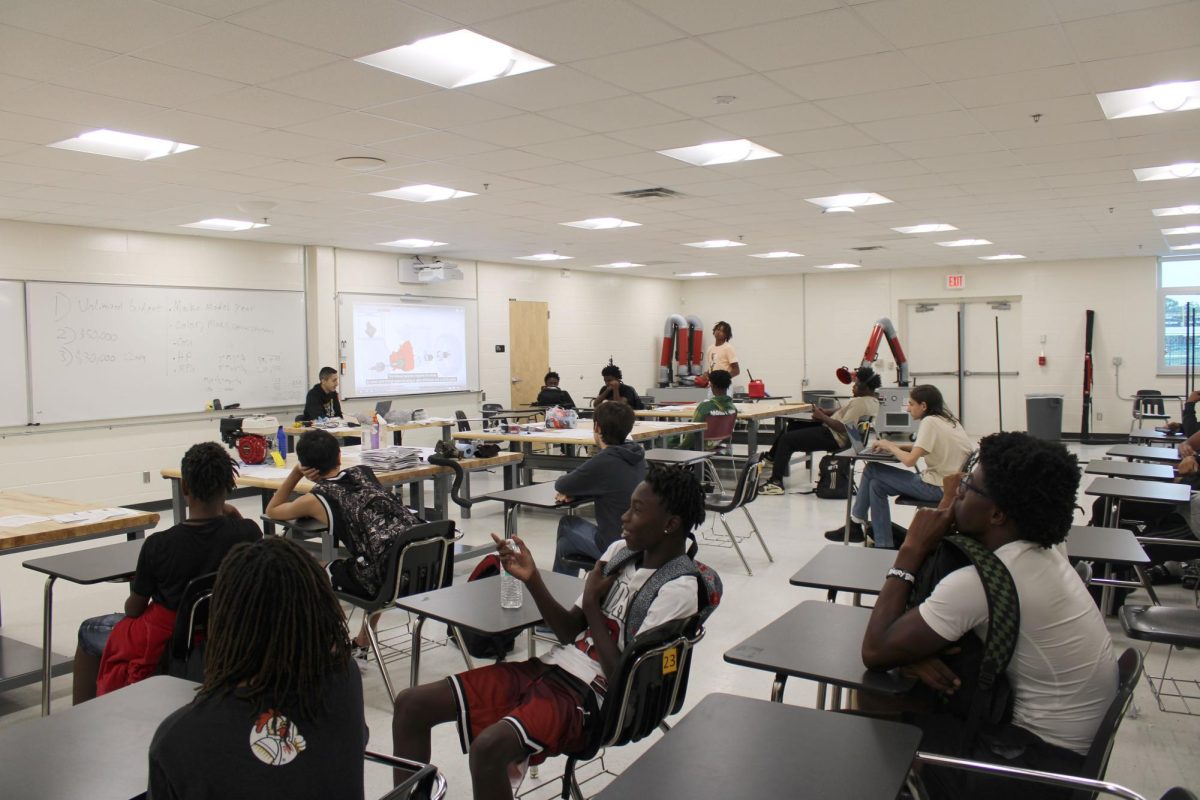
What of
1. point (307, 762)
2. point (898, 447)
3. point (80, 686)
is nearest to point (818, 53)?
point (898, 447)

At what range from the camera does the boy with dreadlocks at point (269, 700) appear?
1.29 m

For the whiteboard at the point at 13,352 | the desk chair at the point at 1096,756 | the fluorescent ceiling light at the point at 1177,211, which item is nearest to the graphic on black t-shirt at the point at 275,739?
the desk chair at the point at 1096,756

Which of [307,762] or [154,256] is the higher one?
[154,256]

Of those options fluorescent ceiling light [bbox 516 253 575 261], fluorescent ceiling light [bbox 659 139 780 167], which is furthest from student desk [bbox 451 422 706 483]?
fluorescent ceiling light [bbox 516 253 575 261]

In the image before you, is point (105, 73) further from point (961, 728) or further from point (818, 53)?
point (961, 728)

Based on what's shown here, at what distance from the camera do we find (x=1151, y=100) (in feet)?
15.3

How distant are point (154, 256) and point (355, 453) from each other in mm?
4010

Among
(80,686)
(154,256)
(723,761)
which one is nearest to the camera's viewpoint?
(723,761)

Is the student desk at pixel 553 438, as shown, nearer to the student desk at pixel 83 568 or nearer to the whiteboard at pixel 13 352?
the whiteboard at pixel 13 352

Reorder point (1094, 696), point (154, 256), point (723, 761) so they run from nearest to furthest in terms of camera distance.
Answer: point (723, 761) < point (1094, 696) < point (154, 256)

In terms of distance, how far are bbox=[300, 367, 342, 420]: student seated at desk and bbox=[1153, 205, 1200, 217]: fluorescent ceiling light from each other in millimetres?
8299

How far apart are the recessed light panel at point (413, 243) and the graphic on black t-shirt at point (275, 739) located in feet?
28.3

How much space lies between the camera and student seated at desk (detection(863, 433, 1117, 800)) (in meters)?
1.80

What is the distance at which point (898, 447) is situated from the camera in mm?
5570
